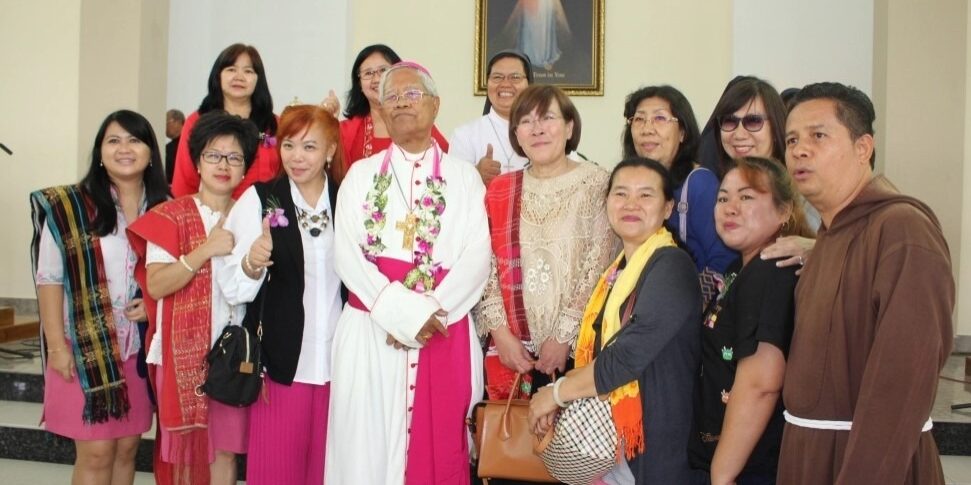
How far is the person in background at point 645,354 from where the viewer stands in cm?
265

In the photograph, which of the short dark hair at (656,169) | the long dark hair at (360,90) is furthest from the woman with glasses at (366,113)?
the short dark hair at (656,169)

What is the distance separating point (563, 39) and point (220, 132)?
4959 millimetres

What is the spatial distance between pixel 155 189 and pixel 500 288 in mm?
1556

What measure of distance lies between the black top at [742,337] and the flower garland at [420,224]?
41.8 inches

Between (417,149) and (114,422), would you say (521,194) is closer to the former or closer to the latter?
(417,149)

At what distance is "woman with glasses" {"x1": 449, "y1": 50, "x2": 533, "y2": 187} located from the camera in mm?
4137

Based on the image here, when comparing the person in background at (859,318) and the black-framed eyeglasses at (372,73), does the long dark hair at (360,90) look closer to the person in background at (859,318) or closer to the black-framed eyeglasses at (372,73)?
the black-framed eyeglasses at (372,73)

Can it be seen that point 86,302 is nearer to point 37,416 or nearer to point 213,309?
point 213,309

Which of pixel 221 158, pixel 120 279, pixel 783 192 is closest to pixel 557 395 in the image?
pixel 783 192

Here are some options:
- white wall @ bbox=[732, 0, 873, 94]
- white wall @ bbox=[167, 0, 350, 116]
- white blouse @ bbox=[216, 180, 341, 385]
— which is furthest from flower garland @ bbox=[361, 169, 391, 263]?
white wall @ bbox=[732, 0, 873, 94]

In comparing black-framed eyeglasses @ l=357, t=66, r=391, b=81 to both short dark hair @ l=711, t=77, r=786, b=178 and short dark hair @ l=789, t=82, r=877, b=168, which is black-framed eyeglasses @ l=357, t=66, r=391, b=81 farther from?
short dark hair @ l=789, t=82, r=877, b=168

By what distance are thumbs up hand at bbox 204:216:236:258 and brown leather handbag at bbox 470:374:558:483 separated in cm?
116

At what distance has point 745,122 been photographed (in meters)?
3.17

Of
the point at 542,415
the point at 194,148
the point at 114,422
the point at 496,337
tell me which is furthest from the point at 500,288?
the point at 114,422
